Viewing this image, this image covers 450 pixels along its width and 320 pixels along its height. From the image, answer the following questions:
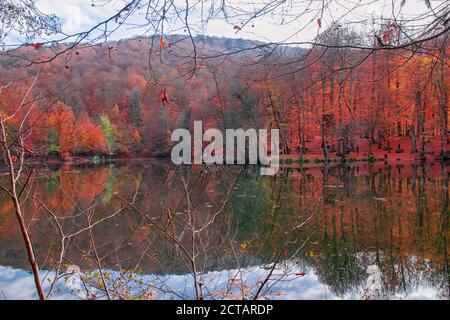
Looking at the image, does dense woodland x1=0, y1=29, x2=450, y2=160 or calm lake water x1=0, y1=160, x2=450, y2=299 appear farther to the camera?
calm lake water x1=0, y1=160, x2=450, y2=299

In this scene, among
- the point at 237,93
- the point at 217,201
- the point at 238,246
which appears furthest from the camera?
the point at 217,201

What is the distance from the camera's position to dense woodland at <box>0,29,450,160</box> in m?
2.06

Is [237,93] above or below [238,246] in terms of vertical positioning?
above

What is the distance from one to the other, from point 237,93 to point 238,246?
3.58 meters

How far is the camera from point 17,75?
94.3 inches

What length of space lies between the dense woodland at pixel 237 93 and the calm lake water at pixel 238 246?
0.76 metres

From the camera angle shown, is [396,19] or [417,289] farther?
[417,289]

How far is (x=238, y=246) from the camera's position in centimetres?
709

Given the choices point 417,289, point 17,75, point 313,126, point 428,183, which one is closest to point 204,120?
point 313,126

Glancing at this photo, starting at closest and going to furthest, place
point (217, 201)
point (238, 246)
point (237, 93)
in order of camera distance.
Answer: point (238, 246)
point (237, 93)
point (217, 201)

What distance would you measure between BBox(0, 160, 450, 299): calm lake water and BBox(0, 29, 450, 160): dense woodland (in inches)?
30.0

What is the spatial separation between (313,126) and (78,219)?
19.7 m
